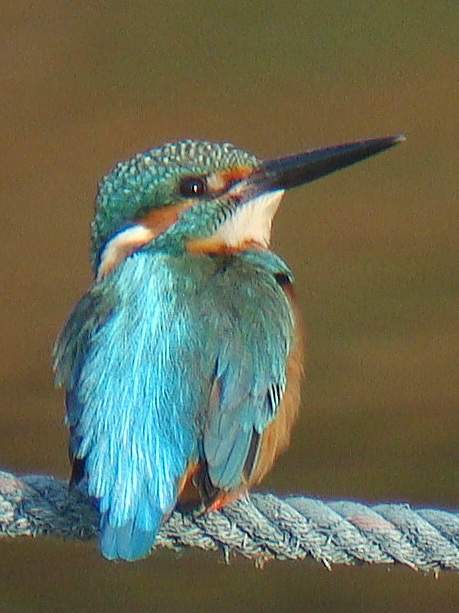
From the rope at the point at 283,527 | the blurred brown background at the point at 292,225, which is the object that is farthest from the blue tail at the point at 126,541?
the blurred brown background at the point at 292,225

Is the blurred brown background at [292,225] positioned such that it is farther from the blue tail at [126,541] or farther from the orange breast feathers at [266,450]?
the blue tail at [126,541]

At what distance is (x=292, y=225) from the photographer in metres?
5.32

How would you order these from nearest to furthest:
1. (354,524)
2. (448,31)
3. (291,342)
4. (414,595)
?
(354,524) < (291,342) < (414,595) < (448,31)

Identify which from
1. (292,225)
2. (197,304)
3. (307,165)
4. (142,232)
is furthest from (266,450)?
(292,225)

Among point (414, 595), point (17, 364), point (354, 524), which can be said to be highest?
point (354, 524)

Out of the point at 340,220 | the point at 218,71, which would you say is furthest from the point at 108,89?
the point at 340,220

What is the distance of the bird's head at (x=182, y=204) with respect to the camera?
9.48 feet

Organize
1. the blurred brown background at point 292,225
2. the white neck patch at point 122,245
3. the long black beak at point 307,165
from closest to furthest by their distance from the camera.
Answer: the white neck patch at point 122,245, the long black beak at point 307,165, the blurred brown background at point 292,225

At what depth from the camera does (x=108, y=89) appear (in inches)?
215

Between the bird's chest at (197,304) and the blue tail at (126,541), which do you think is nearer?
the blue tail at (126,541)

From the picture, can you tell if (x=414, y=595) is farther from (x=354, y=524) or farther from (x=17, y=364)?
(x=354, y=524)

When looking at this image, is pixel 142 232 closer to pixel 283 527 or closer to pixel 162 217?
pixel 162 217

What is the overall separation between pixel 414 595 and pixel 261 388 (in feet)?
8.24

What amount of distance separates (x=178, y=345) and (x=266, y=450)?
0.78ft
